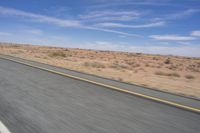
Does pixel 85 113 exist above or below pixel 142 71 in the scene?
above

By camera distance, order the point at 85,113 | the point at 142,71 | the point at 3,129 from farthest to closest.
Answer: the point at 142,71 < the point at 85,113 < the point at 3,129

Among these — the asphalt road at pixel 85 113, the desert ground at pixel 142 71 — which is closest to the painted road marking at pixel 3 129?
the asphalt road at pixel 85 113

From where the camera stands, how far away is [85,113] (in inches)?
187

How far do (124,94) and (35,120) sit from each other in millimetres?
3637

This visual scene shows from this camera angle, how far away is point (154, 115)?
489cm

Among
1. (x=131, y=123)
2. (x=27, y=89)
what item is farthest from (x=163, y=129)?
(x=27, y=89)

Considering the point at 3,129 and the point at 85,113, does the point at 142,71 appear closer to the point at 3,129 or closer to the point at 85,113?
the point at 85,113

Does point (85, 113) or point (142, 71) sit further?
point (142, 71)

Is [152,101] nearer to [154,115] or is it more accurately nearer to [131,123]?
[154,115]

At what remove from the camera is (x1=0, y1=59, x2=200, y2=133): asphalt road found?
3.90 m

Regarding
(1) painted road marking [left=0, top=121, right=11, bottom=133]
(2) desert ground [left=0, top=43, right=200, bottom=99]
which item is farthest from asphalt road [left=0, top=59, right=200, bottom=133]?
(2) desert ground [left=0, top=43, right=200, bottom=99]

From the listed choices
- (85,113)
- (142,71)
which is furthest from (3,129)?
(142,71)

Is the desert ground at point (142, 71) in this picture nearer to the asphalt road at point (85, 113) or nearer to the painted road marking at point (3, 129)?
the asphalt road at point (85, 113)

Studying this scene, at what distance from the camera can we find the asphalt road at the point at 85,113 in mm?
3896
